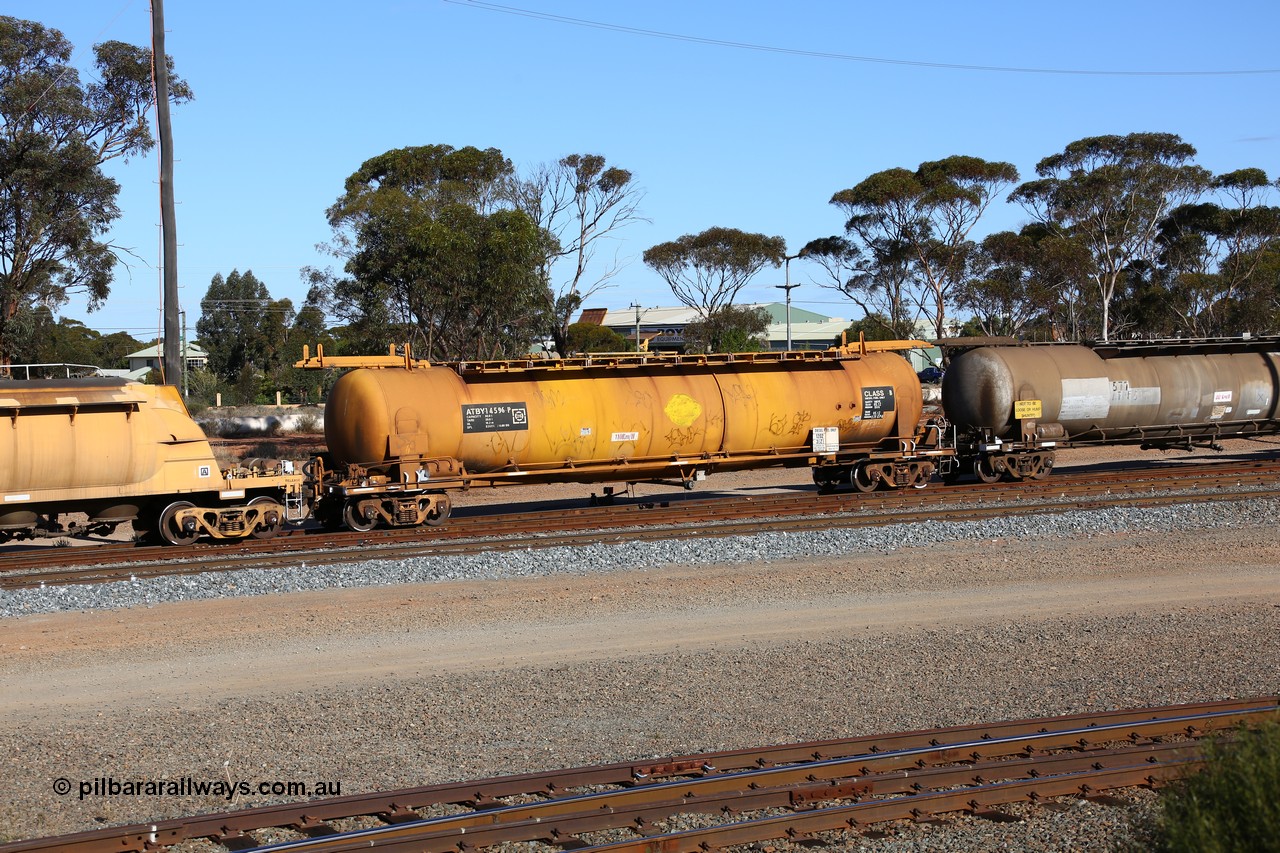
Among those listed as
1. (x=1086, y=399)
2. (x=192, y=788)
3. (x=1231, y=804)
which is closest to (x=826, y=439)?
(x=1086, y=399)

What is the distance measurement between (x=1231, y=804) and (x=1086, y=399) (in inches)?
856

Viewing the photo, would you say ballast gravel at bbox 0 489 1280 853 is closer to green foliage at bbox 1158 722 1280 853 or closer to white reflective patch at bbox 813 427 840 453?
green foliage at bbox 1158 722 1280 853

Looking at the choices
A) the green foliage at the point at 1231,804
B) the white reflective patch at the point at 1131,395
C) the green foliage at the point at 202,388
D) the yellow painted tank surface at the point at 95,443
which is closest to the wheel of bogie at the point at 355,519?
the yellow painted tank surface at the point at 95,443

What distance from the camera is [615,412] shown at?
71.2 ft

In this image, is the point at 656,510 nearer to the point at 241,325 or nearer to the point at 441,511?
the point at 441,511

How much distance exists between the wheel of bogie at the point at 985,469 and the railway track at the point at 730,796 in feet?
57.0

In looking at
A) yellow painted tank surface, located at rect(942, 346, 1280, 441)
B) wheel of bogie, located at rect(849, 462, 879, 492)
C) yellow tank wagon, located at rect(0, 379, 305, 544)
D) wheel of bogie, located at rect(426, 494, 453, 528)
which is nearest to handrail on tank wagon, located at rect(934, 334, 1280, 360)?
yellow painted tank surface, located at rect(942, 346, 1280, 441)

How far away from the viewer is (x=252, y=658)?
39.9ft

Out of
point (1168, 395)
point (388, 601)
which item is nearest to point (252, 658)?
point (388, 601)

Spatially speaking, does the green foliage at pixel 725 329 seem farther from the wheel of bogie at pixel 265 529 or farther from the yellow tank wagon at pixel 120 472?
the yellow tank wagon at pixel 120 472

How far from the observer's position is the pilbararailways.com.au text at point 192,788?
7945mm

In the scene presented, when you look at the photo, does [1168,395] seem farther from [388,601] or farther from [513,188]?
[513,188]

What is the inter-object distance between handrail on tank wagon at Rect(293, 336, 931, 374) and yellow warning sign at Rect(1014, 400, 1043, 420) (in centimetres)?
267

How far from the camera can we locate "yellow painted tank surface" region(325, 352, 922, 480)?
2022 cm
